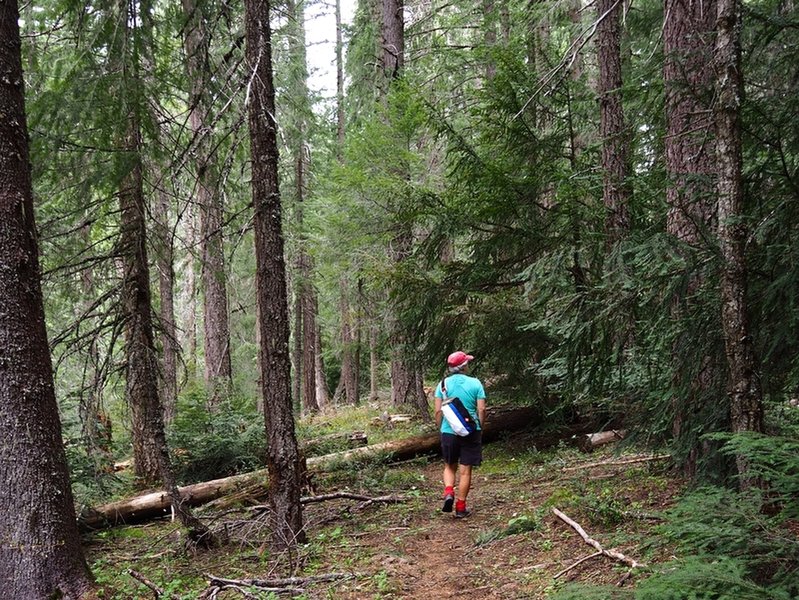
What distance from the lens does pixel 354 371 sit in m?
20.6

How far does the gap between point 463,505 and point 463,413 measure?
3.62 feet

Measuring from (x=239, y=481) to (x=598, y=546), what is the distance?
572cm

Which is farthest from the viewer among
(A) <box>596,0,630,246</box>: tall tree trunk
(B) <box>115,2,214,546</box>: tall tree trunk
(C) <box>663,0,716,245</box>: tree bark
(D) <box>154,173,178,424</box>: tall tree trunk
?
(A) <box>596,0,630,246</box>: tall tree trunk

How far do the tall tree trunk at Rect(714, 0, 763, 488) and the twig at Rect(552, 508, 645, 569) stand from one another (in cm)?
100

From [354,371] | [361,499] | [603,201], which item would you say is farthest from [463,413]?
[354,371]

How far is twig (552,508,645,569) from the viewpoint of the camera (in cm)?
404

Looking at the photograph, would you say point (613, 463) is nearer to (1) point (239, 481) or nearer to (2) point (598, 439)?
(2) point (598, 439)

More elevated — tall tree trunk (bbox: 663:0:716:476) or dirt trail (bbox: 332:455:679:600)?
tall tree trunk (bbox: 663:0:716:476)

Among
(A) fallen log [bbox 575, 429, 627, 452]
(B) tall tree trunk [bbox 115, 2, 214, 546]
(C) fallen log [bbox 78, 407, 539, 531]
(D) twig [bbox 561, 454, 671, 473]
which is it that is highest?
(B) tall tree trunk [bbox 115, 2, 214, 546]

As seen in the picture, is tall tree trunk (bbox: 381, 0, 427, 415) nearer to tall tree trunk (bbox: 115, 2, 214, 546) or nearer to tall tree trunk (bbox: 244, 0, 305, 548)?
tall tree trunk (bbox: 244, 0, 305, 548)

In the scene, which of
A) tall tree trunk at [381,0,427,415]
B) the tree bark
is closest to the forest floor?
the tree bark

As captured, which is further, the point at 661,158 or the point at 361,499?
the point at 361,499

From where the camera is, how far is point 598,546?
4.55 m

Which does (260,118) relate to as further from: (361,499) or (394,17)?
(394,17)
